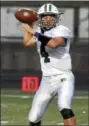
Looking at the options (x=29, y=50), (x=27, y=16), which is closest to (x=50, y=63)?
(x=27, y=16)

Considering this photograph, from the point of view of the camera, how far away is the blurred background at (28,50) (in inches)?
534

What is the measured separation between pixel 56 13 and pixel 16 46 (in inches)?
329

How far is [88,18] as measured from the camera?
13.8 m

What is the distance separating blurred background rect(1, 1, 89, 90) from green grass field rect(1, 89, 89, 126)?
191cm

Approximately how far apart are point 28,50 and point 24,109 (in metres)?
5.05

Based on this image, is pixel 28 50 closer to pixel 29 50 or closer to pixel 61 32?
pixel 29 50

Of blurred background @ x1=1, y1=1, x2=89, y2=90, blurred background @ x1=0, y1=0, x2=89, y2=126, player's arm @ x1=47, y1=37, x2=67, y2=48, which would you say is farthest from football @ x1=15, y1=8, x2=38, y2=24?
blurred background @ x1=1, y1=1, x2=89, y2=90

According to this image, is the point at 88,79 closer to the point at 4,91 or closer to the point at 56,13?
the point at 4,91

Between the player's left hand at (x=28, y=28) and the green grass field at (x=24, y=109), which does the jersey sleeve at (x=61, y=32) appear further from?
the green grass field at (x=24, y=109)

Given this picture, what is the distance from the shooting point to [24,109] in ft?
30.9

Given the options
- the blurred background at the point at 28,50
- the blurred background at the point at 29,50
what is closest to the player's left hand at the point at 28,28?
the blurred background at the point at 29,50

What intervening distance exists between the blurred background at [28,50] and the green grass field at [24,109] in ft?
6.27

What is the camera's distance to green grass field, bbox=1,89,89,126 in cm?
823

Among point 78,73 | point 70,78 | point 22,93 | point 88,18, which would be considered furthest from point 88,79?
point 70,78
